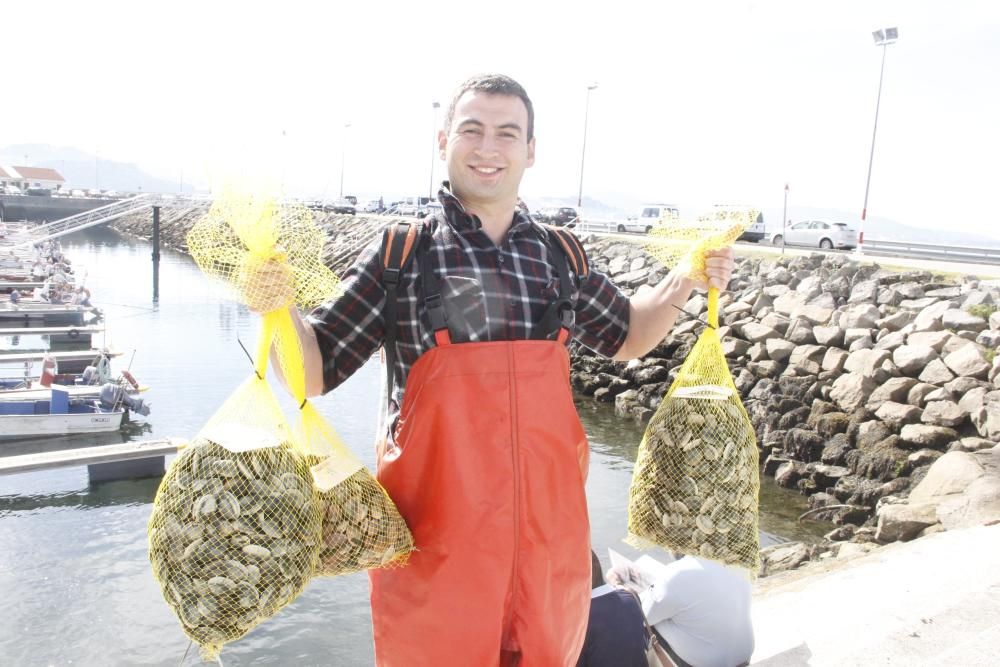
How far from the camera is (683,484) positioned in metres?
2.15

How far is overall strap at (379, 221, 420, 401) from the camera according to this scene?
1824mm

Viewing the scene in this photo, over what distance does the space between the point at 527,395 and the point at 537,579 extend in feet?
1.35

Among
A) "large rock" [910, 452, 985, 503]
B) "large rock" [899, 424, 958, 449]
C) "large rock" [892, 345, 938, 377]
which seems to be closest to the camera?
"large rock" [910, 452, 985, 503]

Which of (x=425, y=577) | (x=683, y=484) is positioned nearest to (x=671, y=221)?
(x=683, y=484)

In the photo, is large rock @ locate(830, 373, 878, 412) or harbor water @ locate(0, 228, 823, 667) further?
large rock @ locate(830, 373, 878, 412)

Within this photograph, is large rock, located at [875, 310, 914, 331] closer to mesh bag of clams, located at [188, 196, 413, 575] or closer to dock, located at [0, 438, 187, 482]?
dock, located at [0, 438, 187, 482]

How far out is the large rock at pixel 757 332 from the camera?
13281 mm

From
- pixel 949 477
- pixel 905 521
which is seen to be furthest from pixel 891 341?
pixel 905 521

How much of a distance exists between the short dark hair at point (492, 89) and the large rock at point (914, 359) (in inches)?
409

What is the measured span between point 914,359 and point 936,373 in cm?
41

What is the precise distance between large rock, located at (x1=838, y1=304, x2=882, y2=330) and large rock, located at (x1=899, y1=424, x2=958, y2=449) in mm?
2946

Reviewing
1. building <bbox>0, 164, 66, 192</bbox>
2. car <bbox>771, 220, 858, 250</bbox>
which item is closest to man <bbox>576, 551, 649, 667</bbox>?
car <bbox>771, 220, 858, 250</bbox>

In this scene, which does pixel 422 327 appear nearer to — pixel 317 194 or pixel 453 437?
pixel 453 437

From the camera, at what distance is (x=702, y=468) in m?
2.15
